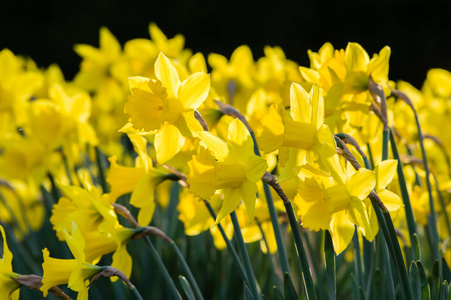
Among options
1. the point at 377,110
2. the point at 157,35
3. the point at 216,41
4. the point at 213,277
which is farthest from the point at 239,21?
the point at 377,110

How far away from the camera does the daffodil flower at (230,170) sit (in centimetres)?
130

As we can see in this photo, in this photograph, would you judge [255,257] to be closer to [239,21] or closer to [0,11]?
[239,21]

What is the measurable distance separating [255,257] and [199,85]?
1.10m

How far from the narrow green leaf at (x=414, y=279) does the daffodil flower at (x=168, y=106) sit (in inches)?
24.6

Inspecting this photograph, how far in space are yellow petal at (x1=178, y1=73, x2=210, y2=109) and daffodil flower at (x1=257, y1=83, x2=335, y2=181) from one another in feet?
0.60

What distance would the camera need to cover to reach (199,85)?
4.80 ft

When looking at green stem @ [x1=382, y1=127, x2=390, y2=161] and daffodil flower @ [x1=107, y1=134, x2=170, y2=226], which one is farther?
daffodil flower @ [x1=107, y1=134, x2=170, y2=226]

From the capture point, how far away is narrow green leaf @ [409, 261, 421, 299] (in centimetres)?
142

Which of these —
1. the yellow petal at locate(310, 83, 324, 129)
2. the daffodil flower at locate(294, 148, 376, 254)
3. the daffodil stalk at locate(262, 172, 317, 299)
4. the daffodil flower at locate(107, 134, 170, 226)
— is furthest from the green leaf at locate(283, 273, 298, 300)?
the daffodil flower at locate(107, 134, 170, 226)

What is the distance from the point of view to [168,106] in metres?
1.44

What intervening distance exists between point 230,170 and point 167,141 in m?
0.25

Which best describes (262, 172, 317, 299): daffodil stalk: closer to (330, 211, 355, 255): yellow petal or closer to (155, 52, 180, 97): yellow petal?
(330, 211, 355, 255): yellow petal

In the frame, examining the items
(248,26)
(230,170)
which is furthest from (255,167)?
(248,26)

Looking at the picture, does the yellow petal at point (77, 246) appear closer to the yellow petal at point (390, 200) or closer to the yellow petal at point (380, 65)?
the yellow petal at point (390, 200)
